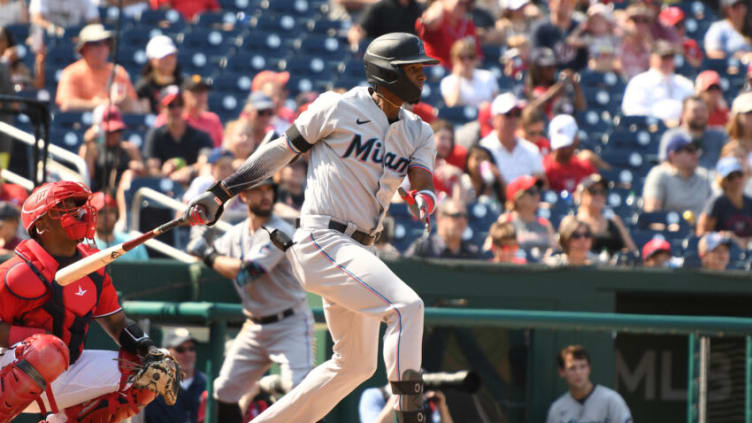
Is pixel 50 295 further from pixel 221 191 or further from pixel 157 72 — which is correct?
pixel 157 72

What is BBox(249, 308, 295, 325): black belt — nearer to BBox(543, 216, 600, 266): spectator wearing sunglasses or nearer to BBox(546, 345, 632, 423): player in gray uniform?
BBox(546, 345, 632, 423): player in gray uniform

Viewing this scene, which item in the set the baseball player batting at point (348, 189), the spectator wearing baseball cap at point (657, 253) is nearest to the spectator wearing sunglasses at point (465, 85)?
the spectator wearing baseball cap at point (657, 253)

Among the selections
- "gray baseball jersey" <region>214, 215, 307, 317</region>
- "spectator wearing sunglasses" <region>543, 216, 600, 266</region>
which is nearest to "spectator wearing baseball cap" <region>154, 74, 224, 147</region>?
"gray baseball jersey" <region>214, 215, 307, 317</region>

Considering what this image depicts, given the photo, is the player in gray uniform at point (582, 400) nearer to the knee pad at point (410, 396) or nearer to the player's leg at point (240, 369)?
the player's leg at point (240, 369)

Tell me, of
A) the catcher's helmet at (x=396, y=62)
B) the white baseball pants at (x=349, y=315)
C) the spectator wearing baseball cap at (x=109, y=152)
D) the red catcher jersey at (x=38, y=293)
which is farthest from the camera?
the spectator wearing baseball cap at (x=109, y=152)

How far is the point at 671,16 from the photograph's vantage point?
13.9 metres

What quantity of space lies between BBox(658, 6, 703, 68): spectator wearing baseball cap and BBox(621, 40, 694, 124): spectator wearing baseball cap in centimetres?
144

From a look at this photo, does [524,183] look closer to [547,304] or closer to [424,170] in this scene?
[547,304]

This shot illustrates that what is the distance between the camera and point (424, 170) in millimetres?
5094

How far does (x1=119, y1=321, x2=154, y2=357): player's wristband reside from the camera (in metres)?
5.02

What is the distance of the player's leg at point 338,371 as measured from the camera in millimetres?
5082

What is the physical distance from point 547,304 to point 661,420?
3.39 feet

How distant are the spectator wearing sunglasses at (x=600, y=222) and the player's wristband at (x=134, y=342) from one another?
16.1ft

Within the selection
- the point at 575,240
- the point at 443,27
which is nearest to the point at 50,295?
the point at 575,240
